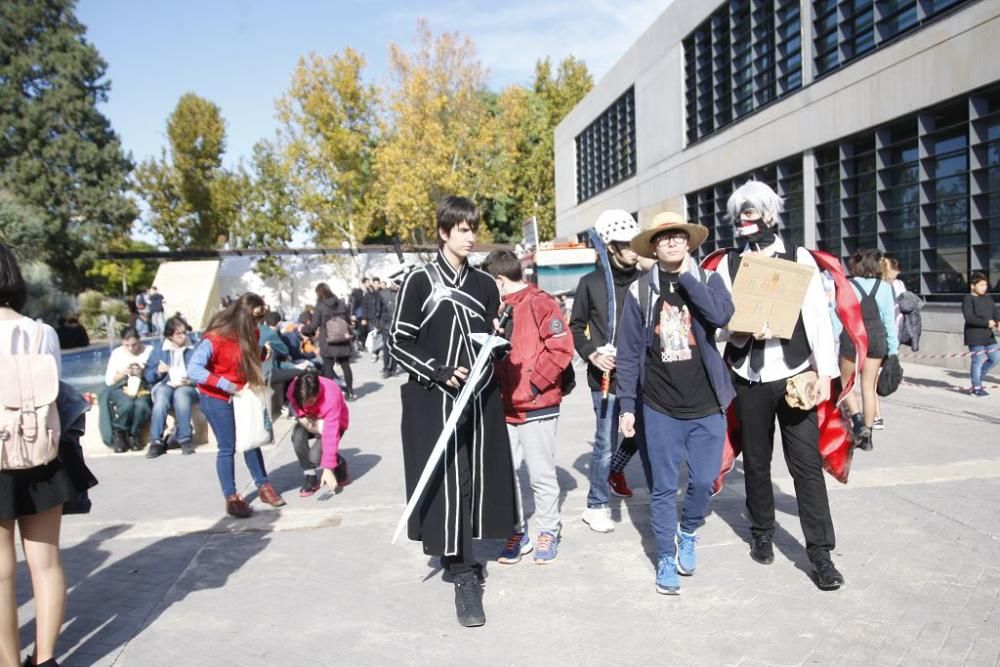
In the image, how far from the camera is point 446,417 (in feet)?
13.3

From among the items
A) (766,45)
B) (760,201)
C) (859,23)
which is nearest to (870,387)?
(760,201)

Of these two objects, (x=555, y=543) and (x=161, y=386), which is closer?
(x=555, y=543)

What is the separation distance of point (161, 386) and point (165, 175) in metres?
41.6

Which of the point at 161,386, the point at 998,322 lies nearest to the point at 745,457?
the point at 161,386

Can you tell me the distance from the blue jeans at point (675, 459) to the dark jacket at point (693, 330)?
15 centimetres

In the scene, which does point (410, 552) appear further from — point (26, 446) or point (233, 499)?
point (26, 446)

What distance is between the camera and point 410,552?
507 centimetres

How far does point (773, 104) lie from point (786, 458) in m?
16.1

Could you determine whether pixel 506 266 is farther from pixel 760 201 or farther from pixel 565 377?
pixel 760 201

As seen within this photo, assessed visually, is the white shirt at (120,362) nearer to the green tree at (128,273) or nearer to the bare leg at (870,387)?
the bare leg at (870,387)

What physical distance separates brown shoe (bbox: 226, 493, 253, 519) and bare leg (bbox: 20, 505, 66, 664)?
254 cm

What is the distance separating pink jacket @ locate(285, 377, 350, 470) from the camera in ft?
21.6

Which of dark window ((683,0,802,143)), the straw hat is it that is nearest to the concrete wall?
dark window ((683,0,802,143))

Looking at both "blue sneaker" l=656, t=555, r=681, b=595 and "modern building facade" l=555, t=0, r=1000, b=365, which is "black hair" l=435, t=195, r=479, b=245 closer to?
"blue sneaker" l=656, t=555, r=681, b=595
